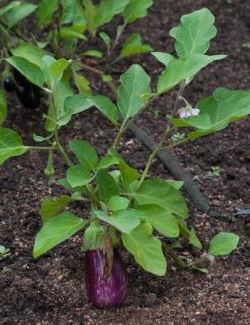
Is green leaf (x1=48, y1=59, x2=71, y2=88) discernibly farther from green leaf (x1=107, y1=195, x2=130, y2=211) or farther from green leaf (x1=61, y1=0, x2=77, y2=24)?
green leaf (x1=61, y1=0, x2=77, y2=24)

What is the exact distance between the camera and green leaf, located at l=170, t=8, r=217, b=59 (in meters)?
1.92

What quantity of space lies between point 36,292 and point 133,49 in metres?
0.98

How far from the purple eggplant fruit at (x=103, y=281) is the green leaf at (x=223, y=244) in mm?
248

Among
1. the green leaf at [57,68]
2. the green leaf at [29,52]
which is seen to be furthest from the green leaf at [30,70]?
the green leaf at [29,52]

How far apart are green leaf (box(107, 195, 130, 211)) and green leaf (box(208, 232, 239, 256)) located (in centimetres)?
39

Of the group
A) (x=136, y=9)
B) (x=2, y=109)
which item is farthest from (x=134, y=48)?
(x=2, y=109)

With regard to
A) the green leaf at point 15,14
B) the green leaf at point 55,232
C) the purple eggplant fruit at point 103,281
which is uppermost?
the green leaf at point 15,14

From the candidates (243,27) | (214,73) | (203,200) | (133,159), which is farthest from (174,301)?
(243,27)

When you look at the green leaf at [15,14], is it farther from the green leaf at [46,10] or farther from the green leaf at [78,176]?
the green leaf at [78,176]

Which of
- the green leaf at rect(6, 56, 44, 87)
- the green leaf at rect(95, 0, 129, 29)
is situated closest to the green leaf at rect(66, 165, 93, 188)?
the green leaf at rect(6, 56, 44, 87)

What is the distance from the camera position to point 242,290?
2.05m

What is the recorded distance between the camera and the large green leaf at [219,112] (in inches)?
72.3

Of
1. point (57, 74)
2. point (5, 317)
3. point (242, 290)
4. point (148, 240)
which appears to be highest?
point (57, 74)

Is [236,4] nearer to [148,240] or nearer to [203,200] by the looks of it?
[203,200]
